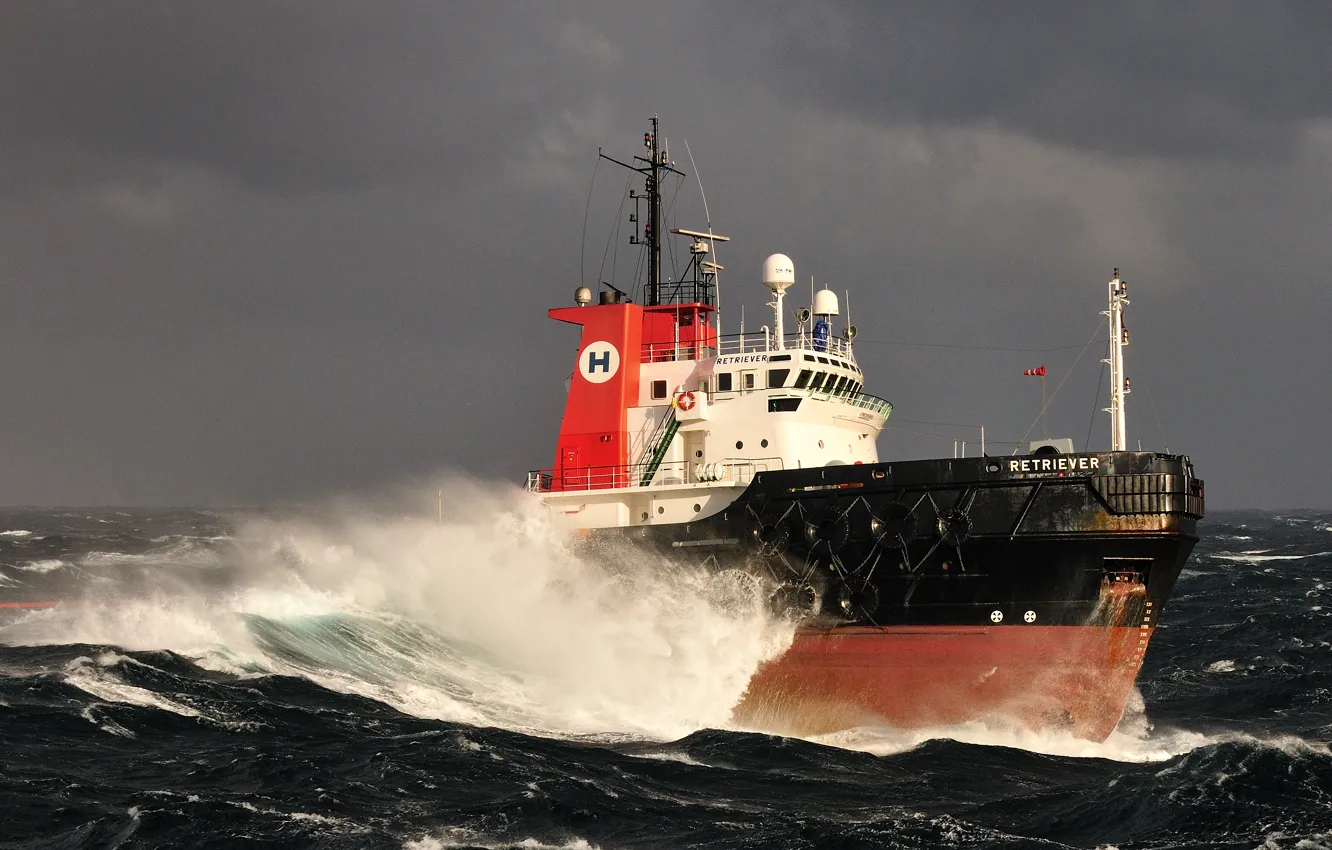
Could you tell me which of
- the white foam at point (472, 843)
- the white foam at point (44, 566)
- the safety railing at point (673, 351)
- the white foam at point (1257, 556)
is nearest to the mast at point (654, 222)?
the safety railing at point (673, 351)

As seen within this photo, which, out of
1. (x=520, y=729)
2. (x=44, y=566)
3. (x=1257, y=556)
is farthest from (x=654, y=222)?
(x=1257, y=556)

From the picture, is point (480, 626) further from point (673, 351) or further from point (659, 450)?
point (673, 351)

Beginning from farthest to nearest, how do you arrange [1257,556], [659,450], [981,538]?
[1257,556]
[659,450]
[981,538]

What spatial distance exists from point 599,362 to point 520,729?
8.79 m

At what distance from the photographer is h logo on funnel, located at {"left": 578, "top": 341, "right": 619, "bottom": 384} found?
94.4 ft

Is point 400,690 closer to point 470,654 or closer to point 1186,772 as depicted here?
point 470,654

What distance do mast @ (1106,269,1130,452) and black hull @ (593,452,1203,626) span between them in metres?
0.96

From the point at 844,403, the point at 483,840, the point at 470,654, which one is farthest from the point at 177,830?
the point at 844,403

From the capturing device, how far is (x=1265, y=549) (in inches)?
3034

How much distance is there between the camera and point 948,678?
23.7 meters

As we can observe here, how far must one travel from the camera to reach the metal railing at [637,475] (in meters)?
26.6

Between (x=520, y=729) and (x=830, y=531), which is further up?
(x=830, y=531)

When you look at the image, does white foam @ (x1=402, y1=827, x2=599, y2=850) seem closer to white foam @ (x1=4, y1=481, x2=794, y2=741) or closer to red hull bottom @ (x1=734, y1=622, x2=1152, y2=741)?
white foam @ (x1=4, y1=481, x2=794, y2=741)

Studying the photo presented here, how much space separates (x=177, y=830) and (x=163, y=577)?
3263 cm
